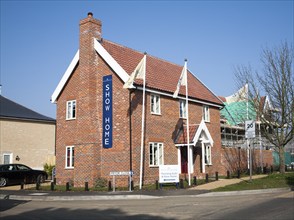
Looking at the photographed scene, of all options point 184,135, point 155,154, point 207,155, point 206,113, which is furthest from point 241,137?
point 155,154

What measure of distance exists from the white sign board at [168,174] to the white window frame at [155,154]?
10.1 feet

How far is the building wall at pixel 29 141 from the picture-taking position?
3312 centimetres

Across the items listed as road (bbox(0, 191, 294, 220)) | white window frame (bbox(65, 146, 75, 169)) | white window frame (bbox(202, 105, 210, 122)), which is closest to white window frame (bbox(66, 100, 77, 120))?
white window frame (bbox(65, 146, 75, 169))

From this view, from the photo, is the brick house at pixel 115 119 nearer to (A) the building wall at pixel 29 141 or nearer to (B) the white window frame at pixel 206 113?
(B) the white window frame at pixel 206 113

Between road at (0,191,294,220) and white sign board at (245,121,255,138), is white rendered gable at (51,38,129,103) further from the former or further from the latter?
road at (0,191,294,220)

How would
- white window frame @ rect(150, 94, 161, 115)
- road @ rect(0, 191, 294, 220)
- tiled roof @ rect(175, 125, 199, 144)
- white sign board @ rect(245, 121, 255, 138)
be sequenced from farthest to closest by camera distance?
tiled roof @ rect(175, 125, 199, 144) → white window frame @ rect(150, 94, 161, 115) → white sign board @ rect(245, 121, 255, 138) → road @ rect(0, 191, 294, 220)

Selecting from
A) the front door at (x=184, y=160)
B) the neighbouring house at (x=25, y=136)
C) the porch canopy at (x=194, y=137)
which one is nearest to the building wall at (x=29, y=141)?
the neighbouring house at (x=25, y=136)

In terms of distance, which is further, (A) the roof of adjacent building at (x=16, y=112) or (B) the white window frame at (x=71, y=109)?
(A) the roof of adjacent building at (x=16, y=112)

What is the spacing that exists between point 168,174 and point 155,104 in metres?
5.93

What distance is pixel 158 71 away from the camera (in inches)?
1112

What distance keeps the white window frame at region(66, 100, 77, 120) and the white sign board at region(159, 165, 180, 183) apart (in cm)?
861

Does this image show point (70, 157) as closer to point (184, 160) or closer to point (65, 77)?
point (65, 77)

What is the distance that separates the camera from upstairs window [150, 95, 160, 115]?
83.0ft

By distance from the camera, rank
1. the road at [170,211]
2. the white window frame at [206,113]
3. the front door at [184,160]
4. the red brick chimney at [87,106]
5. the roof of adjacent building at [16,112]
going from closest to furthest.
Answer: the road at [170,211]
the red brick chimney at [87,106]
the front door at [184,160]
the white window frame at [206,113]
the roof of adjacent building at [16,112]
